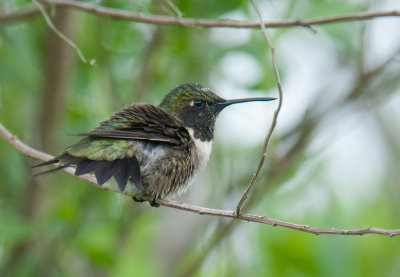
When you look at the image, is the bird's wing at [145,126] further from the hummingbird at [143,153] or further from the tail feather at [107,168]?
the tail feather at [107,168]

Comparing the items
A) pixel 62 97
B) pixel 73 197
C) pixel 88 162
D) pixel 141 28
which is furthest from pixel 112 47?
pixel 88 162

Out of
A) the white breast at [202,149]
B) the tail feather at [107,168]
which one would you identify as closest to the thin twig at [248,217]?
the tail feather at [107,168]

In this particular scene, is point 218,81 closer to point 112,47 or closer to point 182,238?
point 112,47

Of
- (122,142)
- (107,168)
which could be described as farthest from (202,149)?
(107,168)

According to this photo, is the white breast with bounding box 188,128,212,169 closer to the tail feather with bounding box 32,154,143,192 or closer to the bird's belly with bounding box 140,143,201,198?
the bird's belly with bounding box 140,143,201,198

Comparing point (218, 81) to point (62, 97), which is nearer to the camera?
point (62, 97)

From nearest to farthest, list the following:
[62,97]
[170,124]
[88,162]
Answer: [88,162], [170,124], [62,97]

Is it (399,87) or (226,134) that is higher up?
(399,87)

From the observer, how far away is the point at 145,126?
3.62 metres

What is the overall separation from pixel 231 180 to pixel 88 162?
2.24 m

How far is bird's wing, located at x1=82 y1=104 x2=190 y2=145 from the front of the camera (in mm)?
3486

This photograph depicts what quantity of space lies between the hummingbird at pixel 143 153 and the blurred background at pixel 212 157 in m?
1.08

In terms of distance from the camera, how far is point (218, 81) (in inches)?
231

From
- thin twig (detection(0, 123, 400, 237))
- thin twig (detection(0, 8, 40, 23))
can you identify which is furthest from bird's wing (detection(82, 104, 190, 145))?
thin twig (detection(0, 8, 40, 23))
